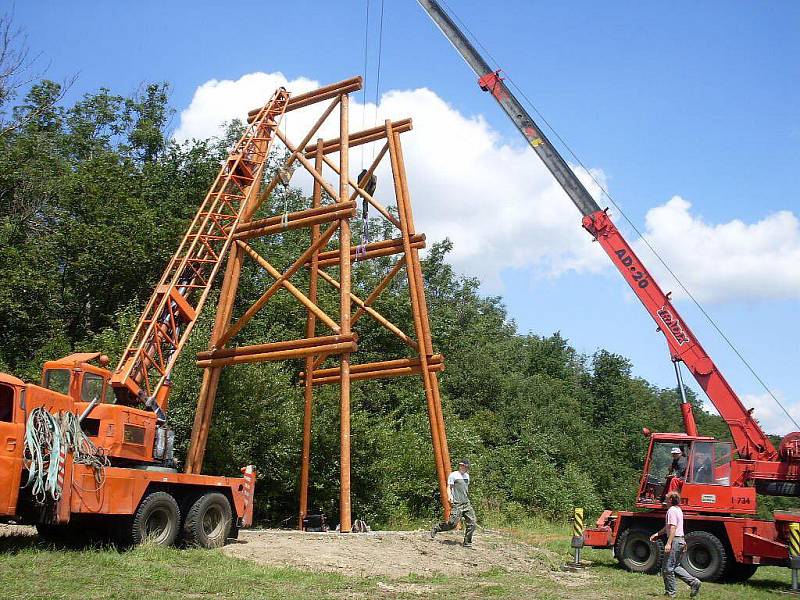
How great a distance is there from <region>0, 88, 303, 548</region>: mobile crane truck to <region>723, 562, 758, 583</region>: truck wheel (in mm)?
9408

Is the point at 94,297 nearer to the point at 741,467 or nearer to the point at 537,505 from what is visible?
the point at 537,505

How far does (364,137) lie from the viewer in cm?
1894

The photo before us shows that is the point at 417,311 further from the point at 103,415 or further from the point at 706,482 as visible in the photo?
the point at 103,415

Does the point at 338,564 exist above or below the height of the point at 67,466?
below

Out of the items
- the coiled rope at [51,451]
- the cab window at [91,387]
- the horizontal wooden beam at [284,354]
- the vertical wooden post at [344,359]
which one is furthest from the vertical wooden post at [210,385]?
the coiled rope at [51,451]

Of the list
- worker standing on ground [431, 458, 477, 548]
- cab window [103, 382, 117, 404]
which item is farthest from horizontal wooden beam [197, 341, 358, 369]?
worker standing on ground [431, 458, 477, 548]

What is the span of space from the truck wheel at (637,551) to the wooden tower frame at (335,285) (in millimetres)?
3659

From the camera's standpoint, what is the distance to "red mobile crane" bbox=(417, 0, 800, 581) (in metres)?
14.8

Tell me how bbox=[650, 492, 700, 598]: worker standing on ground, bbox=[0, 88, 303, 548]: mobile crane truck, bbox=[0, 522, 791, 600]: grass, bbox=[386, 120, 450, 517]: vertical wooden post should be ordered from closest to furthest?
bbox=[0, 522, 791, 600]: grass
bbox=[0, 88, 303, 548]: mobile crane truck
bbox=[650, 492, 700, 598]: worker standing on ground
bbox=[386, 120, 450, 517]: vertical wooden post

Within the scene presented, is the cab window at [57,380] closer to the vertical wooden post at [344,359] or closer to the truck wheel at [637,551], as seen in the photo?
the vertical wooden post at [344,359]

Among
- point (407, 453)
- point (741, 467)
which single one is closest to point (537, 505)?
point (407, 453)

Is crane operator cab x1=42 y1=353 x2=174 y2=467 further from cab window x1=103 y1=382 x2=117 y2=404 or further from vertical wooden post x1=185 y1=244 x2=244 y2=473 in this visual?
vertical wooden post x1=185 y1=244 x2=244 y2=473

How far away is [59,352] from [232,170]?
9.87 metres

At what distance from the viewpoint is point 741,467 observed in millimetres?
15484
